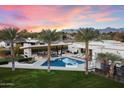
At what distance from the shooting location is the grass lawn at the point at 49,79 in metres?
7.50

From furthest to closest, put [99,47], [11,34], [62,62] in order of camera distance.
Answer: [62,62]
[11,34]
[99,47]

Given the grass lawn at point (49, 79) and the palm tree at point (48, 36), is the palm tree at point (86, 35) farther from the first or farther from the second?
the grass lawn at point (49, 79)

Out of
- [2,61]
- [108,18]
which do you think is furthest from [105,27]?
[2,61]

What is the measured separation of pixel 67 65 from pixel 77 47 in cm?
48

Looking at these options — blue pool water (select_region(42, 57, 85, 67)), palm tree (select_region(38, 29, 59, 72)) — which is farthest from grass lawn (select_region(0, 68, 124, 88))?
palm tree (select_region(38, 29, 59, 72))

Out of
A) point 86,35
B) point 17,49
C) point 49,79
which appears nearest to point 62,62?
point 49,79

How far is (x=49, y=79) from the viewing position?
7578mm

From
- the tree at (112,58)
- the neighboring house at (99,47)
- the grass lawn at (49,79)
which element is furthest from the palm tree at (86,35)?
the grass lawn at (49,79)

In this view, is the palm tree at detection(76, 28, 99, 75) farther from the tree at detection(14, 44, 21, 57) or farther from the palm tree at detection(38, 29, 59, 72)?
the tree at detection(14, 44, 21, 57)

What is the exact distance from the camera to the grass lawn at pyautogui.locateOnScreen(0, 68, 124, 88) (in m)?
7.50

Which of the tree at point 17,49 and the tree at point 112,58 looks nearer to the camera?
the tree at point 112,58

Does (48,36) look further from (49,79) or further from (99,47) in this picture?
(99,47)

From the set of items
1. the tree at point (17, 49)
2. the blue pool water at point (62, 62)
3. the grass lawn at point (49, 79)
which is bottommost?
the grass lawn at point (49, 79)
